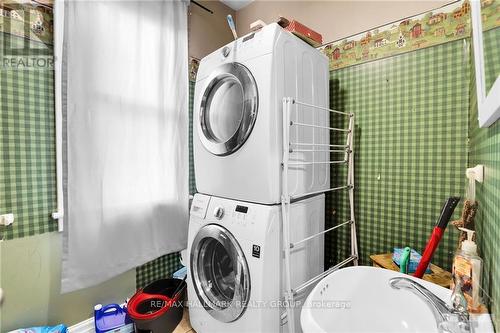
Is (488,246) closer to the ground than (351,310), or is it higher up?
higher up

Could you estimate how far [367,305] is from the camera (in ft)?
3.11

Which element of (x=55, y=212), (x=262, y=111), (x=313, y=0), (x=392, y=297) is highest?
(x=313, y=0)

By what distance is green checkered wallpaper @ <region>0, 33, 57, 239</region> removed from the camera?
1275 millimetres

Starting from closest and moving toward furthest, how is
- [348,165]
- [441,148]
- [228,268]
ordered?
[441,148]
[228,268]
[348,165]

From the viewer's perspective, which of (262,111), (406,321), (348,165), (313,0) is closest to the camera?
(406,321)

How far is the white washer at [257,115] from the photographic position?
122 cm

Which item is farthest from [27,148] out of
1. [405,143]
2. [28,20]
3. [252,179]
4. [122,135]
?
[405,143]

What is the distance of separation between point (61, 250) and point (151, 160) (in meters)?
0.74

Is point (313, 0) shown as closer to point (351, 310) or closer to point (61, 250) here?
point (351, 310)

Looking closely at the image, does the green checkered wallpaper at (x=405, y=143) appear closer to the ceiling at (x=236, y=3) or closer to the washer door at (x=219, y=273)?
the washer door at (x=219, y=273)

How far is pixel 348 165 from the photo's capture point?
1643 millimetres

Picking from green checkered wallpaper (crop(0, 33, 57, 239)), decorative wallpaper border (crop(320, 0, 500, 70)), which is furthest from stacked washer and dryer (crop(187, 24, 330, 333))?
green checkered wallpaper (crop(0, 33, 57, 239))

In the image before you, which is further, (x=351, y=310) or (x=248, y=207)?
(x=248, y=207)

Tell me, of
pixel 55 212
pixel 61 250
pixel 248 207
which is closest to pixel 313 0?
pixel 248 207
